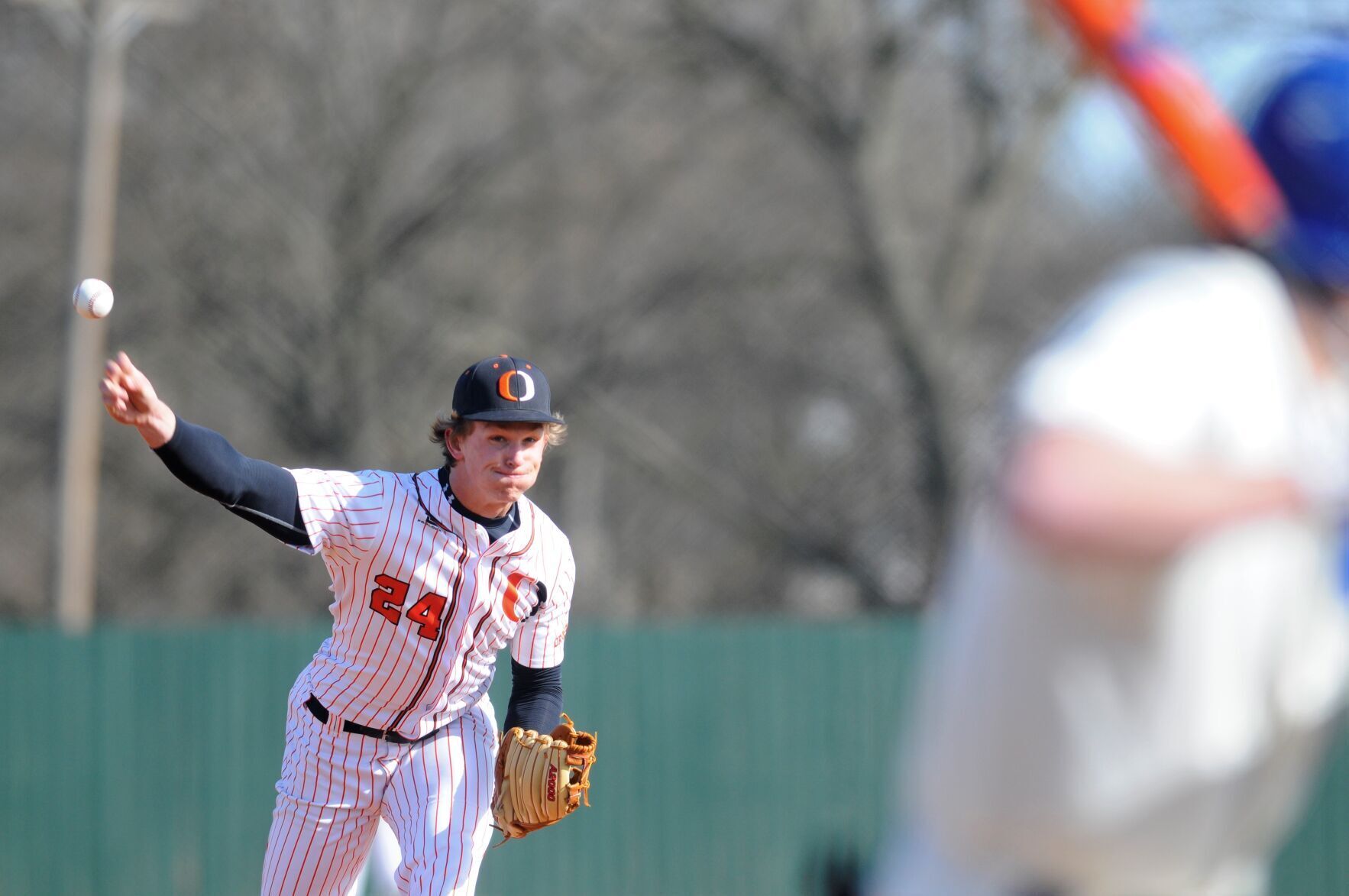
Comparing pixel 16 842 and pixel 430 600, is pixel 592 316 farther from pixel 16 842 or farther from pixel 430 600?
pixel 430 600

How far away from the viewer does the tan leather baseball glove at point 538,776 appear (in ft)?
15.6

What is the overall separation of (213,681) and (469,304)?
807 centimetres

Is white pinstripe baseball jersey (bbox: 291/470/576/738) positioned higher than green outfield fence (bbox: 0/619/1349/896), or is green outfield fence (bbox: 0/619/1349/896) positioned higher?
green outfield fence (bbox: 0/619/1349/896)

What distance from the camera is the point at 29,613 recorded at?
765 inches

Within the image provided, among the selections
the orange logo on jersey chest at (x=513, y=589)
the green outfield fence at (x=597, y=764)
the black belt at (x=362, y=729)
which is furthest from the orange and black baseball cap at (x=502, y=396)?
the green outfield fence at (x=597, y=764)

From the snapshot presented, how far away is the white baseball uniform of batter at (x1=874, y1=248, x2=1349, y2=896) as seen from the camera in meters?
1.83

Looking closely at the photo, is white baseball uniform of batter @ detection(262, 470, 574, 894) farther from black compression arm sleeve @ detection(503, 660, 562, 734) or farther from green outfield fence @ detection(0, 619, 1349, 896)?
green outfield fence @ detection(0, 619, 1349, 896)

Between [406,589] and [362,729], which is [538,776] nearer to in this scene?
[362,729]

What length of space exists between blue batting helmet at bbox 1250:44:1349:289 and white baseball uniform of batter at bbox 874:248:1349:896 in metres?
0.06

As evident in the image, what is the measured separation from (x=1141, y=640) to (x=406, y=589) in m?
3.13

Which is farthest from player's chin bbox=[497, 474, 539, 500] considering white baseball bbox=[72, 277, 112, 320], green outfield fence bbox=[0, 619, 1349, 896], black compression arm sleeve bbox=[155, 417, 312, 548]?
green outfield fence bbox=[0, 619, 1349, 896]

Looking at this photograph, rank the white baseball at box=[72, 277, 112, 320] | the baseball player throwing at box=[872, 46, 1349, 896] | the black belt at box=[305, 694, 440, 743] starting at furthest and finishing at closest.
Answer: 1. the black belt at box=[305, 694, 440, 743]
2. the white baseball at box=[72, 277, 112, 320]
3. the baseball player throwing at box=[872, 46, 1349, 896]

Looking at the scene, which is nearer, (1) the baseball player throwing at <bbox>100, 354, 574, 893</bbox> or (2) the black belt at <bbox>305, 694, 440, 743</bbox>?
(1) the baseball player throwing at <bbox>100, 354, 574, 893</bbox>

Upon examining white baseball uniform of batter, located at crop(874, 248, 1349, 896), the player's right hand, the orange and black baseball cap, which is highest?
the orange and black baseball cap
